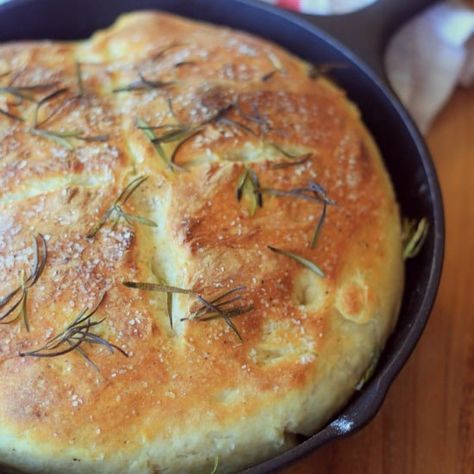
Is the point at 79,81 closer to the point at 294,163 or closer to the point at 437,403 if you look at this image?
the point at 294,163

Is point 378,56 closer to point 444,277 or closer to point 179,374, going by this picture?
point 444,277

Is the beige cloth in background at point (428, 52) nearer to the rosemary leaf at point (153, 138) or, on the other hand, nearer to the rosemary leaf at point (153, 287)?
the rosemary leaf at point (153, 138)

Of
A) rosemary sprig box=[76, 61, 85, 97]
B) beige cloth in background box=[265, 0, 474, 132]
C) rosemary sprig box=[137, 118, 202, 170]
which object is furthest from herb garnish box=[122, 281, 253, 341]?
beige cloth in background box=[265, 0, 474, 132]

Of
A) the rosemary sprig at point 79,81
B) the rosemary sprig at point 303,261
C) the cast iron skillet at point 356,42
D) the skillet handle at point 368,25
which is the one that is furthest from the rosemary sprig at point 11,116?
the skillet handle at point 368,25

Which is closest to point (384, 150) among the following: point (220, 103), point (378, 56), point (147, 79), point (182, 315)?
point (378, 56)

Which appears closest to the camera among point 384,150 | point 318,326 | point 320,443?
point 320,443

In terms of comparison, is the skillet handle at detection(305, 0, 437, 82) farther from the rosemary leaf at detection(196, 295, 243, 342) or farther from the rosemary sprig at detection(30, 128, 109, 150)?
the rosemary leaf at detection(196, 295, 243, 342)

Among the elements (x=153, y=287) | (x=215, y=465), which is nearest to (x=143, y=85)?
(x=153, y=287)
